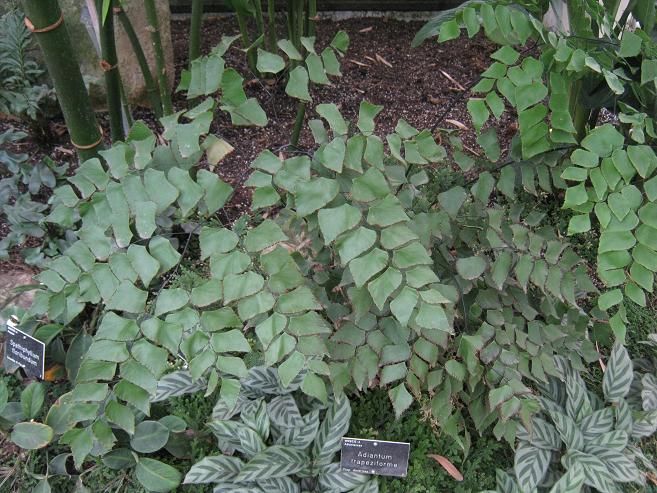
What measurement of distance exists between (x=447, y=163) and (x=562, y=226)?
0.45 metres

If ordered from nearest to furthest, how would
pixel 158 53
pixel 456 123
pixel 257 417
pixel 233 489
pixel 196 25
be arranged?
pixel 233 489 → pixel 257 417 → pixel 158 53 → pixel 196 25 → pixel 456 123

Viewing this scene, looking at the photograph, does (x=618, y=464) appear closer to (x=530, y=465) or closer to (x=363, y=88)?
(x=530, y=465)

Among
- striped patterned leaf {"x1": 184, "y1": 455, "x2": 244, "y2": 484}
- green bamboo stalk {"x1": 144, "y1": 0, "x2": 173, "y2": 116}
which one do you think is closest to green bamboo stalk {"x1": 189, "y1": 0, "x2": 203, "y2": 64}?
green bamboo stalk {"x1": 144, "y1": 0, "x2": 173, "y2": 116}

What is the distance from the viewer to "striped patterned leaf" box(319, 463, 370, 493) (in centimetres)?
140

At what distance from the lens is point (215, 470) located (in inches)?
53.7

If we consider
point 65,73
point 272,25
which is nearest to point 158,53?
point 65,73

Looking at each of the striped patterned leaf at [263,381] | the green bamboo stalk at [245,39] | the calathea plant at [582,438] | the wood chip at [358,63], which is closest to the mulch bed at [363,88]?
the wood chip at [358,63]

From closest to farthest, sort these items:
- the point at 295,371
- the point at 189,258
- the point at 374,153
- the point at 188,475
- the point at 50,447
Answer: the point at 295,371 < the point at 374,153 < the point at 188,475 < the point at 50,447 < the point at 189,258

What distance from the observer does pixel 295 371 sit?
3.21 feet

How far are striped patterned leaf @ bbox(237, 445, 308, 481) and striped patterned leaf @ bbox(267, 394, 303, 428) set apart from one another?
0.26 feet

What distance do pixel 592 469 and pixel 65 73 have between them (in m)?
1.63

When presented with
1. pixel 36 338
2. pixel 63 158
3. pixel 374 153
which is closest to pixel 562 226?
pixel 374 153

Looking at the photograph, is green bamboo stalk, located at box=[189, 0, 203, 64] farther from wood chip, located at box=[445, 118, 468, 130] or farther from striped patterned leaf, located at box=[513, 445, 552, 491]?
striped patterned leaf, located at box=[513, 445, 552, 491]

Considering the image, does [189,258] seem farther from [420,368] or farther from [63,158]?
[420,368]
